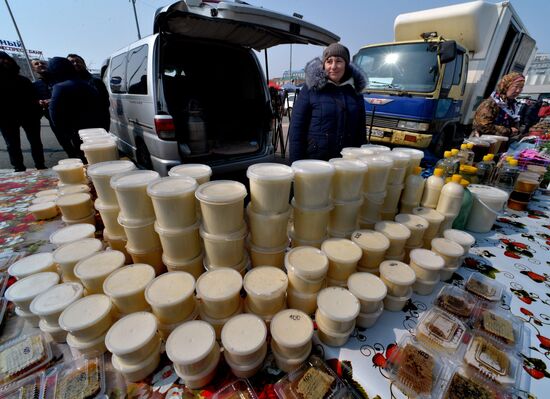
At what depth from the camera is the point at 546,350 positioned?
3.54 feet

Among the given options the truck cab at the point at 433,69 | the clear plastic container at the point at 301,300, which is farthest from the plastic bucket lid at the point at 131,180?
the truck cab at the point at 433,69

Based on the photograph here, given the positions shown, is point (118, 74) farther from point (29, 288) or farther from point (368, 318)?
point (368, 318)

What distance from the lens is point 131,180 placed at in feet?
4.33

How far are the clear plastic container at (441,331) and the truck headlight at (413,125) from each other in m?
4.70

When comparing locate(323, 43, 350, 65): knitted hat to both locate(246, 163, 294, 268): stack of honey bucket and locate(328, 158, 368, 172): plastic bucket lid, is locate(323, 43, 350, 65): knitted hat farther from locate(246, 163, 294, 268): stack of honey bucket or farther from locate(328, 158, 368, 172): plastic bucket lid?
locate(246, 163, 294, 268): stack of honey bucket

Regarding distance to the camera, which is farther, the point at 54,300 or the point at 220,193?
the point at 220,193

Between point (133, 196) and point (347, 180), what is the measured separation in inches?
49.1

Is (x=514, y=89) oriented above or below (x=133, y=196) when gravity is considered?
above

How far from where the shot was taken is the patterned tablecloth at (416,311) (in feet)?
3.11

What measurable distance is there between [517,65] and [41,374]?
1318 centimetres

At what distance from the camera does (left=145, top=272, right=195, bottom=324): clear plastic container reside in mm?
1010

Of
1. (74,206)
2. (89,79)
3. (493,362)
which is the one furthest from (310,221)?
(89,79)

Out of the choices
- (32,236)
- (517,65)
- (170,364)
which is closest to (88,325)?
(170,364)

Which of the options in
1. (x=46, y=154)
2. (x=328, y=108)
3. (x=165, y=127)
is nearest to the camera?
(x=328, y=108)
